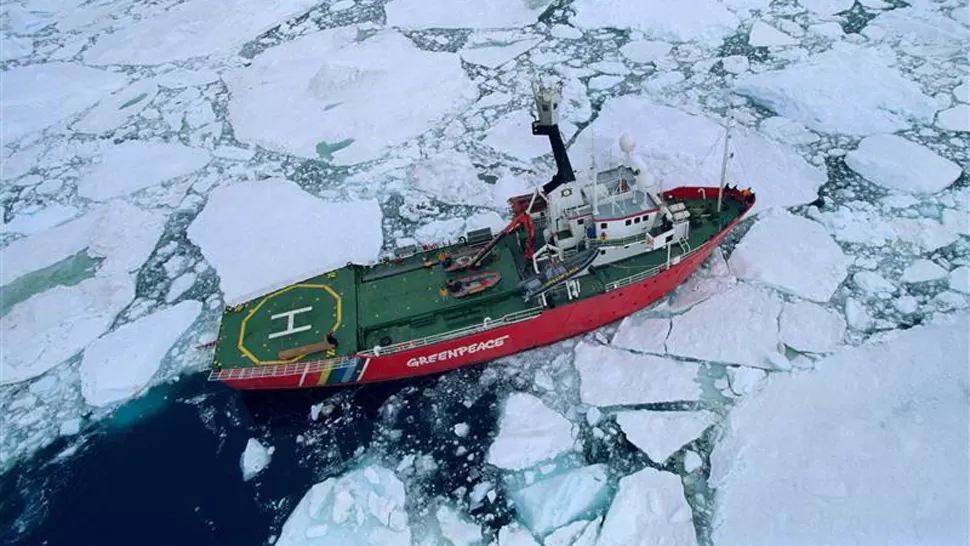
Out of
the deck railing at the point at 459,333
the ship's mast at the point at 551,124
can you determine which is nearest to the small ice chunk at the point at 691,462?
the deck railing at the point at 459,333

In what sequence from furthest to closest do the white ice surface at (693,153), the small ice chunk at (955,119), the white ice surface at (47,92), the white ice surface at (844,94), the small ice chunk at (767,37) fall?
the white ice surface at (47,92)
the small ice chunk at (767,37)
the white ice surface at (844,94)
the small ice chunk at (955,119)
the white ice surface at (693,153)

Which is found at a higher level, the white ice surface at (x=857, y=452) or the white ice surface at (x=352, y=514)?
the white ice surface at (x=857, y=452)

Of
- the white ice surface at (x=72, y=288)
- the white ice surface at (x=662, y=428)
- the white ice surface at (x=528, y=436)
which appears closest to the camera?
the white ice surface at (x=662, y=428)

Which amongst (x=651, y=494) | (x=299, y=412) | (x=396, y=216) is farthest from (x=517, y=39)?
(x=651, y=494)

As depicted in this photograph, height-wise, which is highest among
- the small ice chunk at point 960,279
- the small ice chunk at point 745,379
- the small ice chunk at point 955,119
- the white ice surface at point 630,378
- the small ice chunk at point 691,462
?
the small ice chunk at point 955,119

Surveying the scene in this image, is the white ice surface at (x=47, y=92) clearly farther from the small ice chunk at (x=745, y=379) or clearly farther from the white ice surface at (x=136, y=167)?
the small ice chunk at (x=745, y=379)
